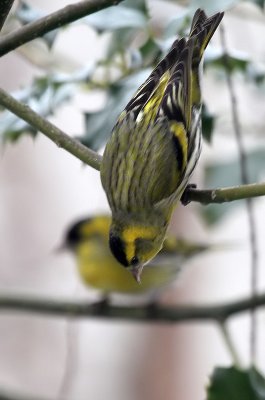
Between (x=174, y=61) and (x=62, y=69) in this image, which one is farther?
(x=62, y=69)

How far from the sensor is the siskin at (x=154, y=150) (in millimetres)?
1537

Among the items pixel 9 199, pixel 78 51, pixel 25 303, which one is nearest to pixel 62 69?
pixel 25 303

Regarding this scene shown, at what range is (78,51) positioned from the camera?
4926 millimetres

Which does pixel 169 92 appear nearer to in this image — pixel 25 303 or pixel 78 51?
pixel 25 303

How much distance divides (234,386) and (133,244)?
1.14 ft

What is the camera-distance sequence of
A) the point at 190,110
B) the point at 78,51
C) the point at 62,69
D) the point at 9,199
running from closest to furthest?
the point at 190,110 < the point at 62,69 < the point at 9,199 < the point at 78,51

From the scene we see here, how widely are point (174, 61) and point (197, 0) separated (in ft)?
0.64

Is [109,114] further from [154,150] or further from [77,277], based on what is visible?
[77,277]

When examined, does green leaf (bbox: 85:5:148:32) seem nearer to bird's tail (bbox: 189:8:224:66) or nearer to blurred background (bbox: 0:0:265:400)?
bird's tail (bbox: 189:8:224:66)

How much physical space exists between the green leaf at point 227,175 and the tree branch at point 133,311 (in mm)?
236

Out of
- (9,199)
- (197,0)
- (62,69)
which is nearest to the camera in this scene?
(197,0)

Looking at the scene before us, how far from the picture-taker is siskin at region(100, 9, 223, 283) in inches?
60.5

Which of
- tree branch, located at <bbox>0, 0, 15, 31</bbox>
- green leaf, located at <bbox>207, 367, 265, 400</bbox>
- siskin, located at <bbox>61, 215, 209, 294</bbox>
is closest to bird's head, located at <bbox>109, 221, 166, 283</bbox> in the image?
green leaf, located at <bbox>207, 367, 265, 400</bbox>

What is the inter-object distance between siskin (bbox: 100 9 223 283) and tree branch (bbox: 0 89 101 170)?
265 mm
